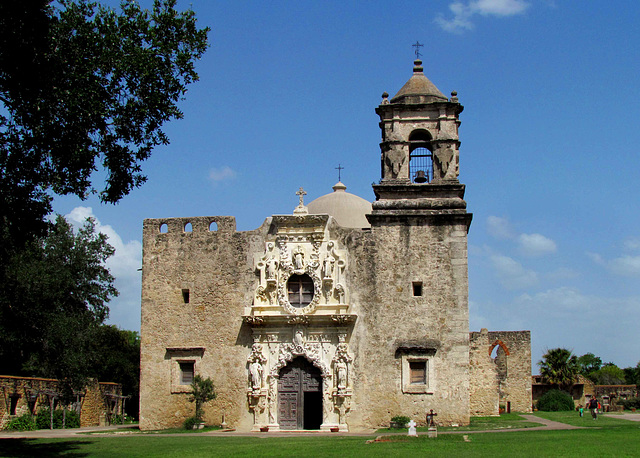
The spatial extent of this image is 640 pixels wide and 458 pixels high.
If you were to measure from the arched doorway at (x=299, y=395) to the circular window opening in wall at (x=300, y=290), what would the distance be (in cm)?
191

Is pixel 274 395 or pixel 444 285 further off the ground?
pixel 444 285

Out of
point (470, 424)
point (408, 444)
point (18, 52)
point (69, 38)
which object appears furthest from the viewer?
point (470, 424)

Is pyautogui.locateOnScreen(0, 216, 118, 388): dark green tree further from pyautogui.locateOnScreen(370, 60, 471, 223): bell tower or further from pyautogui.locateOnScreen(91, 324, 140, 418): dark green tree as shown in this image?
pyautogui.locateOnScreen(370, 60, 471, 223): bell tower

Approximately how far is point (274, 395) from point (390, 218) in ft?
24.1

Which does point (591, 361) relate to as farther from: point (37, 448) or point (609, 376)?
point (37, 448)

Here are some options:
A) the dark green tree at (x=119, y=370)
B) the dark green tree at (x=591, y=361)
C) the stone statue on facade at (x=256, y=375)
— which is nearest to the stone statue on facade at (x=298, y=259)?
the stone statue on facade at (x=256, y=375)

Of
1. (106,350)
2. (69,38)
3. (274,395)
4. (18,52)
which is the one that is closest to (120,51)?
(69,38)

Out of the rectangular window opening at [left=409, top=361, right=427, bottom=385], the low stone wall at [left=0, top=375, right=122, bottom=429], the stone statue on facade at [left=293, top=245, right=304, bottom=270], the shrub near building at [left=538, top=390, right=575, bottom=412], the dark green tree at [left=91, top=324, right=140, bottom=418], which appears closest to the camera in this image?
the rectangular window opening at [left=409, top=361, right=427, bottom=385]

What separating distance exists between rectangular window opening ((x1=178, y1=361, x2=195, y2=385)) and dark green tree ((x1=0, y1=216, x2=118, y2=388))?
9272 millimetres

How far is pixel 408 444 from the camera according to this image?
18516mm

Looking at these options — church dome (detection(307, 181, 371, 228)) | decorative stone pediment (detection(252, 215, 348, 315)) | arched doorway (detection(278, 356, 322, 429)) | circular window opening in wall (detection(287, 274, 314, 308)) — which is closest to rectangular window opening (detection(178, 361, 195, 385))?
decorative stone pediment (detection(252, 215, 348, 315))

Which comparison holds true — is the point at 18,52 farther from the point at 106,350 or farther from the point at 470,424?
the point at 106,350

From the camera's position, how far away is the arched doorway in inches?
1026

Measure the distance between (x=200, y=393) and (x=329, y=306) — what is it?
5300 mm
